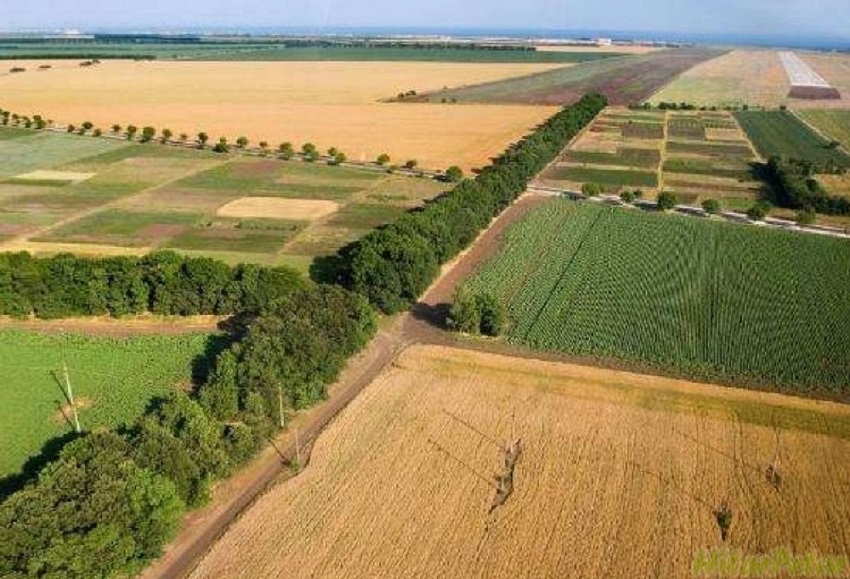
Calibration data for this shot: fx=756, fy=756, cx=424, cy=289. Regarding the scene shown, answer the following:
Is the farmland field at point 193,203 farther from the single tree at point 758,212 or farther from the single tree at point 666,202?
the single tree at point 758,212

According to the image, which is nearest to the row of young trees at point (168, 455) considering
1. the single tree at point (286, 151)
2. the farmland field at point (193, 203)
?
the farmland field at point (193, 203)

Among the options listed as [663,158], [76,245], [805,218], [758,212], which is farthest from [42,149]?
[805,218]

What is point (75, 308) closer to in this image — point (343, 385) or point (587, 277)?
point (343, 385)

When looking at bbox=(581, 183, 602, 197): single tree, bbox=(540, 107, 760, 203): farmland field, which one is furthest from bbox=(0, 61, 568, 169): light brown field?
bbox=(581, 183, 602, 197): single tree

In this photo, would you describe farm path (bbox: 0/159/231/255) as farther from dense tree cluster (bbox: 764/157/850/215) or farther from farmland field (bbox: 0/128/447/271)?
dense tree cluster (bbox: 764/157/850/215)

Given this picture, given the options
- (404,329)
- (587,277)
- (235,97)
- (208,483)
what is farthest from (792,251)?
(235,97)

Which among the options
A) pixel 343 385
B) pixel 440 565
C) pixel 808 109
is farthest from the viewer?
pixel 808 109

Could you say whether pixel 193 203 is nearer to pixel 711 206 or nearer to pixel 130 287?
pixel 130 287
